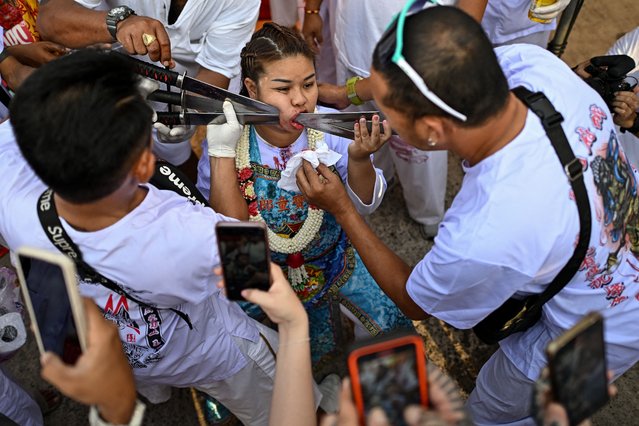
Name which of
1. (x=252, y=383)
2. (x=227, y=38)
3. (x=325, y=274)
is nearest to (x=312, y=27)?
(x=227, y=38)

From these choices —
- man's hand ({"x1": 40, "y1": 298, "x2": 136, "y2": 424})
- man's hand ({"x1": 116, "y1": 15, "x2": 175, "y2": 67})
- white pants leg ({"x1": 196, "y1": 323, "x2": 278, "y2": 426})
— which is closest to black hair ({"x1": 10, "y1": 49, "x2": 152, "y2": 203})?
man's hand ({"x1": 40, "y1": 298, "x2": 136, "y2": 424})

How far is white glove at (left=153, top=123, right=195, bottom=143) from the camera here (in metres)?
2.00

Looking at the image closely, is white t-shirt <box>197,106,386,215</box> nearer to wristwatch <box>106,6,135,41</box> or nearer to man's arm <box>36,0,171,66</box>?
man's arm <box>36,0,171,66</box>

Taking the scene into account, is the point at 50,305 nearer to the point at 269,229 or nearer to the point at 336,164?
the point at 269,229

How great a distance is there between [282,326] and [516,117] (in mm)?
843

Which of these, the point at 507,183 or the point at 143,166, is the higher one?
the point at 507,183

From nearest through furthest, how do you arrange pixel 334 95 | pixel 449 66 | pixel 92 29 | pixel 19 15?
pixel 449 66 < pixel 92 29 < pixel 334 95 < pixel 19 15

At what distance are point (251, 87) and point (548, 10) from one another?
140 centimetres

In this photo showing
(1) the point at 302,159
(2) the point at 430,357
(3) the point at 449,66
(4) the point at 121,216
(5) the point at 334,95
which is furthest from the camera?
(2) the point at 430,357

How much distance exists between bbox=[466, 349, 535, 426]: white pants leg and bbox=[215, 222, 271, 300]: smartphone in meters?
1.00

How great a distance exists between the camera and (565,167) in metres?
1.43

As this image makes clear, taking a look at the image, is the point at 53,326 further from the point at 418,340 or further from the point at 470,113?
the point at 470,113

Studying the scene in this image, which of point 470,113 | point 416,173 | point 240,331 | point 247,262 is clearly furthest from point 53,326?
point 416,173

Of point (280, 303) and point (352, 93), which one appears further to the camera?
point (352, 93)
